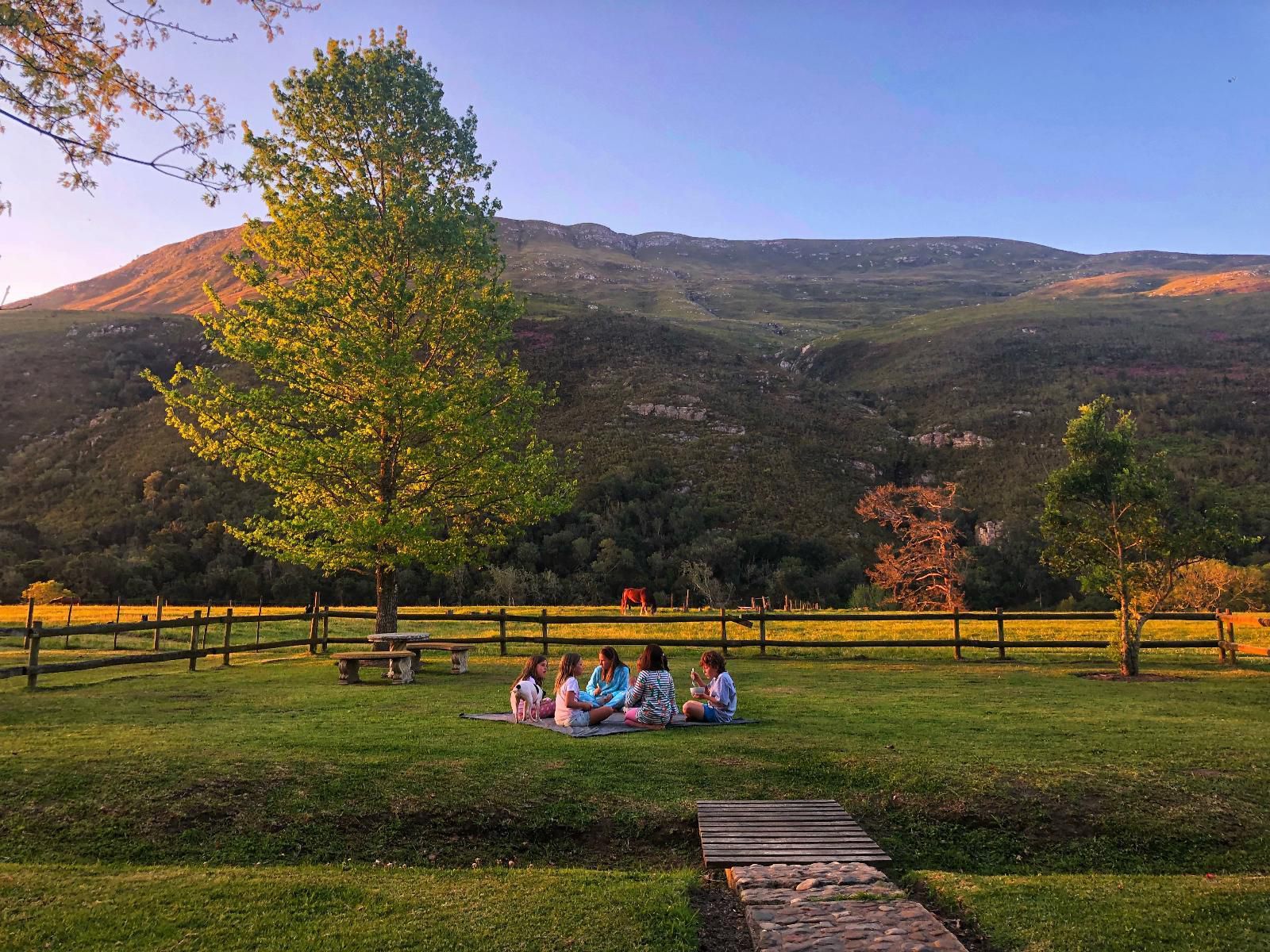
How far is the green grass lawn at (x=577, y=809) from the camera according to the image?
5305 mm

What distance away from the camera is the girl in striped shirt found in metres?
10.8

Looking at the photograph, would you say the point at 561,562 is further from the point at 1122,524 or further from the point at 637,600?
the point at 1122,524

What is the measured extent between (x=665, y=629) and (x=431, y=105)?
19.1m

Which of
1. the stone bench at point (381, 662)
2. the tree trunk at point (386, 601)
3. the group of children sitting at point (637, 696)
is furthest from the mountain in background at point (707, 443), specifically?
the group of children sitting at point (637, 696)

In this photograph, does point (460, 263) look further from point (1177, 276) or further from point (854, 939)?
point (1177, 276)

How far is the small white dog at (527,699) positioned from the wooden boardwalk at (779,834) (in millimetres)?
3938

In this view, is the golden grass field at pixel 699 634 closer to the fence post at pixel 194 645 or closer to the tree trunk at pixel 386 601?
the fence post at pixel 194 645

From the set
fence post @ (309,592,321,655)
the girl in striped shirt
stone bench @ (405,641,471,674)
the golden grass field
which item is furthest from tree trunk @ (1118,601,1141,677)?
fence post @ (309,592,321,655)

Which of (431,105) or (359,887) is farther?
(431,105)

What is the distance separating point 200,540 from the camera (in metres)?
60.7

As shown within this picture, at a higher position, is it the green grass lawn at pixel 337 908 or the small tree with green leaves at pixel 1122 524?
the small tree with green leaves at pixel 1122 524

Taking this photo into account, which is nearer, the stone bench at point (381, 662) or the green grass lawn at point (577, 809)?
the green grass lawn at point (577, 809)

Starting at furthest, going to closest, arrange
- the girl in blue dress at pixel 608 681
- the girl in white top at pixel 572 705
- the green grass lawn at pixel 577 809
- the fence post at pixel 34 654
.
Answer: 1. the fence post at pixel 34 654
2. the girl in blue dress at pixel 608 681
3. the girl in white top at pixel 572 705
4. the green grass lawn at pixel 577 809

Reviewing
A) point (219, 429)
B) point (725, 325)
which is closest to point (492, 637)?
point (219, 429)
